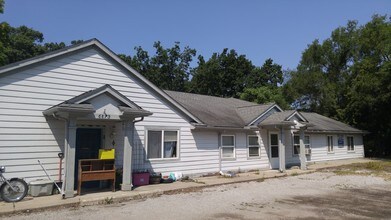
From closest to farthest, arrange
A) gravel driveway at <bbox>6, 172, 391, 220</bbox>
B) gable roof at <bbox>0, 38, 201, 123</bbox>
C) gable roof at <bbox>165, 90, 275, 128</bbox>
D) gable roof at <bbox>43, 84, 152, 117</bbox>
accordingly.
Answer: gravel driveway at <bbox>6, 172, 391, 220</bbox> < gable roof at <bbox>43, 84, 152, 117</bbox> < gable roof at <bbox>0, 38, 201, 123</bbox> < gable roof at <bbox>165, 90, 275, 128</bbox>

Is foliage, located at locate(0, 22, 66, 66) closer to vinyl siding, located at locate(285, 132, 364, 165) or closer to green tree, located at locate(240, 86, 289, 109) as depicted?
green tree, located at locate(240, 86, 289, 109)

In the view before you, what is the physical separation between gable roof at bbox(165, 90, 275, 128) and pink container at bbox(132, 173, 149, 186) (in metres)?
4.32

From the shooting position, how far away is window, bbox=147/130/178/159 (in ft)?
47.3

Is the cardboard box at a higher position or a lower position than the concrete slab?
higher

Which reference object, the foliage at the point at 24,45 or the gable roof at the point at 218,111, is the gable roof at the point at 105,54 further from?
the foliage at the point at 24,45

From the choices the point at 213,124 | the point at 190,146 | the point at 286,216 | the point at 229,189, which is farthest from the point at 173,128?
the point at 286,216

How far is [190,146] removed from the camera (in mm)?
15828

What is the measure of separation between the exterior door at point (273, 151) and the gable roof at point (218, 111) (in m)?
1.91

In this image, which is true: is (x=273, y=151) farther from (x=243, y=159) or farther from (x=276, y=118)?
(x=243, y=159)

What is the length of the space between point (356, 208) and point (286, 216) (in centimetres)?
252

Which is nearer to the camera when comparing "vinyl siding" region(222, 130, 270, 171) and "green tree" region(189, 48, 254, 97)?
"vinyl siding" region(222, 130, 270, 171)

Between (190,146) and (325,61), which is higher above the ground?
(325,61)

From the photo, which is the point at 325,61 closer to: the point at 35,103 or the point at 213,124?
the point at 213,124

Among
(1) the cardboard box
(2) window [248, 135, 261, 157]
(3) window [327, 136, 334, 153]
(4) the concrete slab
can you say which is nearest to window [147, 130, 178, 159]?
(4) the concrete slab
